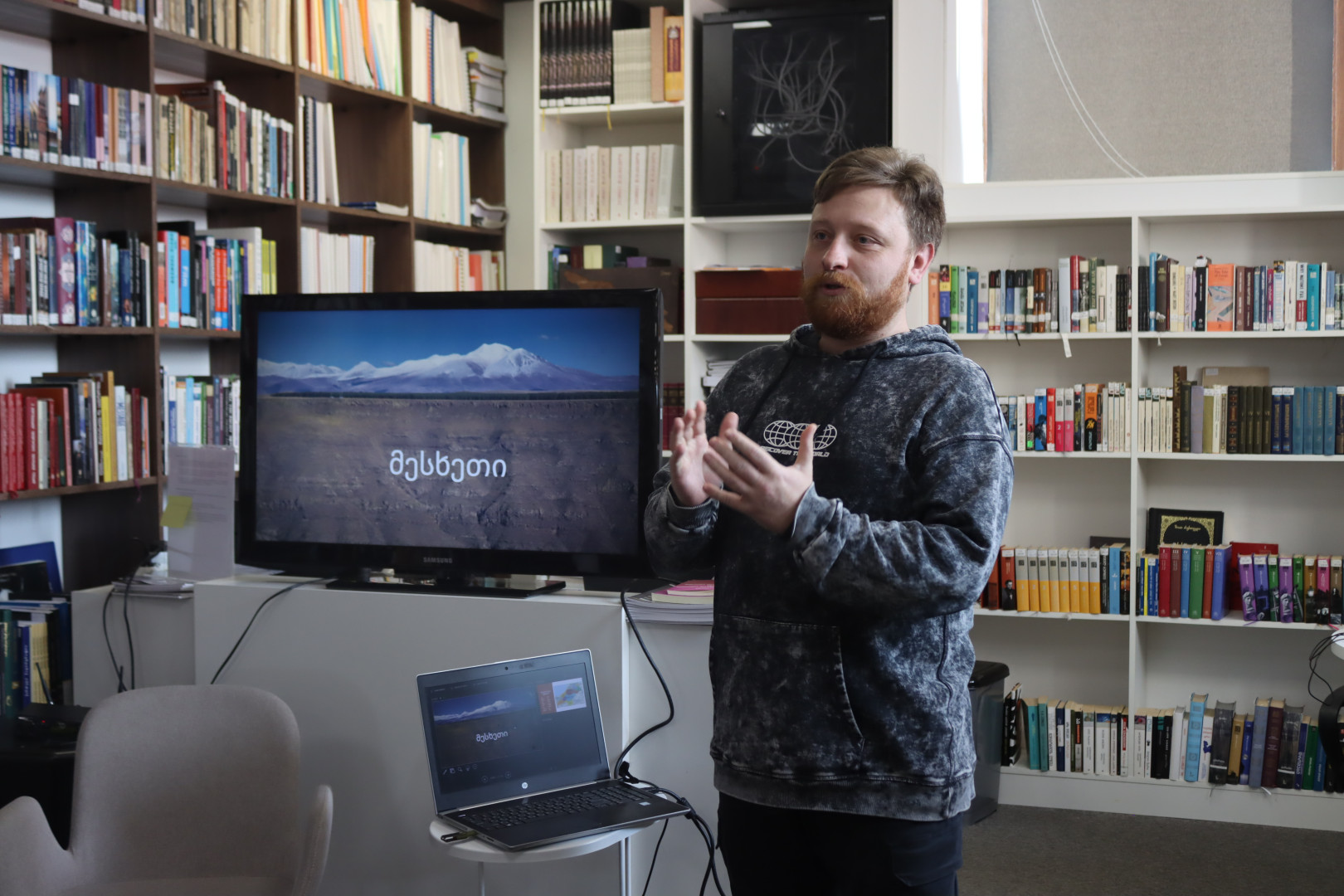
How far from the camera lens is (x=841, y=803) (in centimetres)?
147

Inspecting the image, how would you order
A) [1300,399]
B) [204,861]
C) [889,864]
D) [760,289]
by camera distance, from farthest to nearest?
1. [760,289]
2. [1300,399]
3. [204,861]
4. [889,864]

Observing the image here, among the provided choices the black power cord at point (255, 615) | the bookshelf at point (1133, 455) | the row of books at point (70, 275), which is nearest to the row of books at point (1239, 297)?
the bookshelf at point (1133, 455)

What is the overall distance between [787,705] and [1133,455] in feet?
8.76

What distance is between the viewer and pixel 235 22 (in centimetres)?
363

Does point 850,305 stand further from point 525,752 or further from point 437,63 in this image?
point 437,63

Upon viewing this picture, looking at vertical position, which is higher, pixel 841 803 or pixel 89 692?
pixel 841 803

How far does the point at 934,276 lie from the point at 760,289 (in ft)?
1.91

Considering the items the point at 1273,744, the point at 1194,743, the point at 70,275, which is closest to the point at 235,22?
the point at 70,275

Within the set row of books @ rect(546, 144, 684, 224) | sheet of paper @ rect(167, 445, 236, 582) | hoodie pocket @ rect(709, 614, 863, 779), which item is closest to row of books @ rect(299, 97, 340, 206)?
row of books @ rect(546, 144, 684, 224)

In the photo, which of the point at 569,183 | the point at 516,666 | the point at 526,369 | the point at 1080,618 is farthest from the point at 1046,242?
the point at 516,666

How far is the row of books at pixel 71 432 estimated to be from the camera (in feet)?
10.1

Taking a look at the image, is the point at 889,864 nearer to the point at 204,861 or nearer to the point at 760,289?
the point at 204,861

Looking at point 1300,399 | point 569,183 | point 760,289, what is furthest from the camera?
point 569,183

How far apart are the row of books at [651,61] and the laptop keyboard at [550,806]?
2.78m
